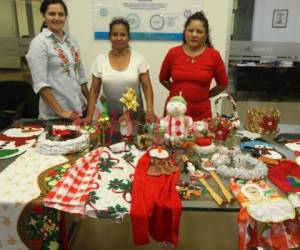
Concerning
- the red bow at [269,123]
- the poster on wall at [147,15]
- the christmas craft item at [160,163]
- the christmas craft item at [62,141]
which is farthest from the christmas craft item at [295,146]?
the poster on wall at [147,15]

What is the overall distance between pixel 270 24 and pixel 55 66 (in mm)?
2770

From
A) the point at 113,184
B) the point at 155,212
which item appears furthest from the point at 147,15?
the point at 155,212

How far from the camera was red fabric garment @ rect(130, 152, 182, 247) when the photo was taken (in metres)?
1.21

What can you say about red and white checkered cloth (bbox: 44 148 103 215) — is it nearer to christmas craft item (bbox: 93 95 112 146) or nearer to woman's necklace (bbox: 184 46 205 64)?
christmas craft item (bbox: 93 95 112 146)

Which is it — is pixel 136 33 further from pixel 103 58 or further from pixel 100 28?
pixel 103 58

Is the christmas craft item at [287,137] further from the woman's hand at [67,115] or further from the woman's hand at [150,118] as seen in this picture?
the woman's hand at [67,115]

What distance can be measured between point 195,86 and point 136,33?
1.23m

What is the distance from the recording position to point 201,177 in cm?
143

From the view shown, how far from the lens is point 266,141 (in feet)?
6.11

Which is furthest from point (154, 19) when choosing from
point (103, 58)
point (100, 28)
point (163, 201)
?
point (163, 201)

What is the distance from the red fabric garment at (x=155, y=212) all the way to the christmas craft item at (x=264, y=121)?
923 mm

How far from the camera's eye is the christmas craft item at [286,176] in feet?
4.45

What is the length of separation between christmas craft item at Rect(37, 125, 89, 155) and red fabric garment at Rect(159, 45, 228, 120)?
2.61 ft

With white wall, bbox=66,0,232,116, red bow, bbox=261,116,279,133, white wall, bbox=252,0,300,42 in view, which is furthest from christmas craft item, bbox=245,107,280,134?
white wall, bbox=252,0,300,42
